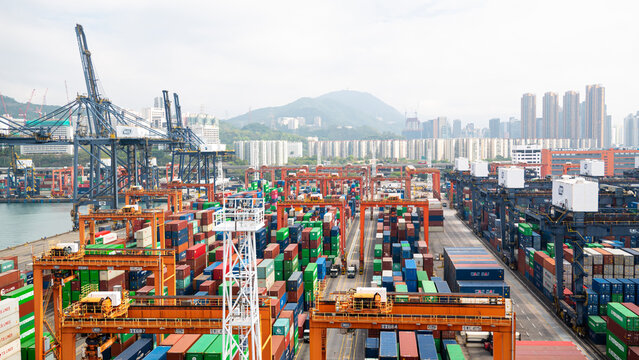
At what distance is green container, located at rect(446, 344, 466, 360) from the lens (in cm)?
2130

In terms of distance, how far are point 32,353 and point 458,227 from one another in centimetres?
6246

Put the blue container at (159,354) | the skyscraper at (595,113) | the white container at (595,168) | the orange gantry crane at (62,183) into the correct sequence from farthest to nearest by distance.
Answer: the skyscraper at (595,113)
the orange gantry crane at (62,183)
the white container at (595,168)
the blue container at (159,354)

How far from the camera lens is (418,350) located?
21.7m

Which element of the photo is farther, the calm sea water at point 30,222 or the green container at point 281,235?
the calm sea water at point 30,222

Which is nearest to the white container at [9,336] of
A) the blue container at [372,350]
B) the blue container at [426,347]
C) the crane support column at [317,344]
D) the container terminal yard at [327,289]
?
the container terminal yard at [327,289]

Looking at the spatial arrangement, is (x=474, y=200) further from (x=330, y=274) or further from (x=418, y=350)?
(x=418, y=350)

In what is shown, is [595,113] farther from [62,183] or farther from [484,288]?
[62,183]

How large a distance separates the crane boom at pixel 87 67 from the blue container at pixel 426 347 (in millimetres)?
67136

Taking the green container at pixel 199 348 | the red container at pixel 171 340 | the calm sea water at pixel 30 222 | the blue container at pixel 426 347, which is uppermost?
the green container at pixel 199 348

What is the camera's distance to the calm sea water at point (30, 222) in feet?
242

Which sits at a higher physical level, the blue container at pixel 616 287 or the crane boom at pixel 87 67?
the crane boom at pixel 87 67

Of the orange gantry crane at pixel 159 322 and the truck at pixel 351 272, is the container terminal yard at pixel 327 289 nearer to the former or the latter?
the orange gantry crane at pixel 159 322

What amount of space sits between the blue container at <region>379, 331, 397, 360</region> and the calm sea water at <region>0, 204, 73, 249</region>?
2629 inches

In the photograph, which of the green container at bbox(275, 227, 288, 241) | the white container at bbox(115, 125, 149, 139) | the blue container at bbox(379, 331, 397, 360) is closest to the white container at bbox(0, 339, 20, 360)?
the blue container at bbox(379, 331, 397, 360)
